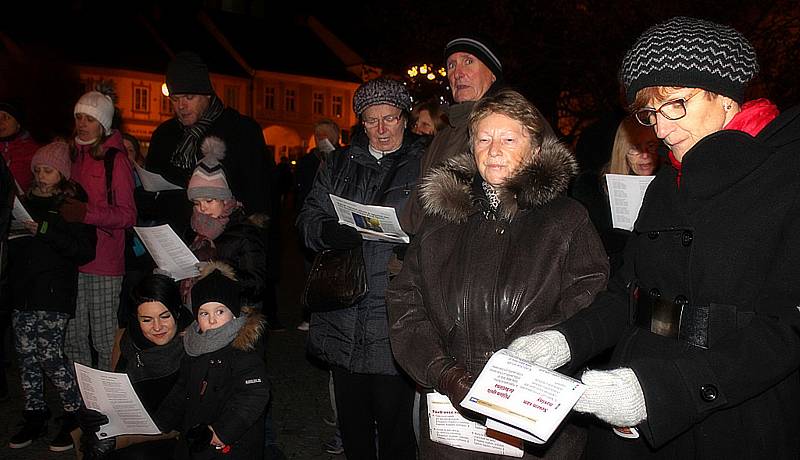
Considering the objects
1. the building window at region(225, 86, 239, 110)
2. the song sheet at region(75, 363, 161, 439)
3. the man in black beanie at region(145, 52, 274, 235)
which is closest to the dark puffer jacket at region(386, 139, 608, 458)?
the song sheet at region(75, 363, 161, 439)

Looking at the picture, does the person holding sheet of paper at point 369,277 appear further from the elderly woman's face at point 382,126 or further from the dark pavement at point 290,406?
the dark pavement at point 290,406

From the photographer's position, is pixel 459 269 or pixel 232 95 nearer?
pixel 459 269

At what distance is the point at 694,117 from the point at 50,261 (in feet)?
15.5

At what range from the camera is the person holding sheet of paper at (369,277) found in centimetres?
425

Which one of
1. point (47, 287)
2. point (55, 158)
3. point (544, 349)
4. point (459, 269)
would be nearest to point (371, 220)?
point (459, 269)

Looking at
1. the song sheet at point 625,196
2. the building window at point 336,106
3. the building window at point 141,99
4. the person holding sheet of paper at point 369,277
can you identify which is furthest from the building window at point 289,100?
the song sheet at point 625,196

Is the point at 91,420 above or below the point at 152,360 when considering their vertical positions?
below

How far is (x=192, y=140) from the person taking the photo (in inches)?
226

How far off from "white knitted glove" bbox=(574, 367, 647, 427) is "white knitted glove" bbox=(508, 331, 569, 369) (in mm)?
279

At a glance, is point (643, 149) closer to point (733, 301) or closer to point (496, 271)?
point (496, 271)

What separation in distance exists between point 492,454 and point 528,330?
0.52 metres

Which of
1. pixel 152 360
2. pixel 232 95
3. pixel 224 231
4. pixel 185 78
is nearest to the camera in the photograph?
pixel 152 360

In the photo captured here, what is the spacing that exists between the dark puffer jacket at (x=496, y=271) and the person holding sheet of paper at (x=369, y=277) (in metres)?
1.11

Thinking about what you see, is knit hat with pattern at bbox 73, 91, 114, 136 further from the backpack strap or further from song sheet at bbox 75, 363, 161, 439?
song sheet at bbox 75, 363, 161, 439
